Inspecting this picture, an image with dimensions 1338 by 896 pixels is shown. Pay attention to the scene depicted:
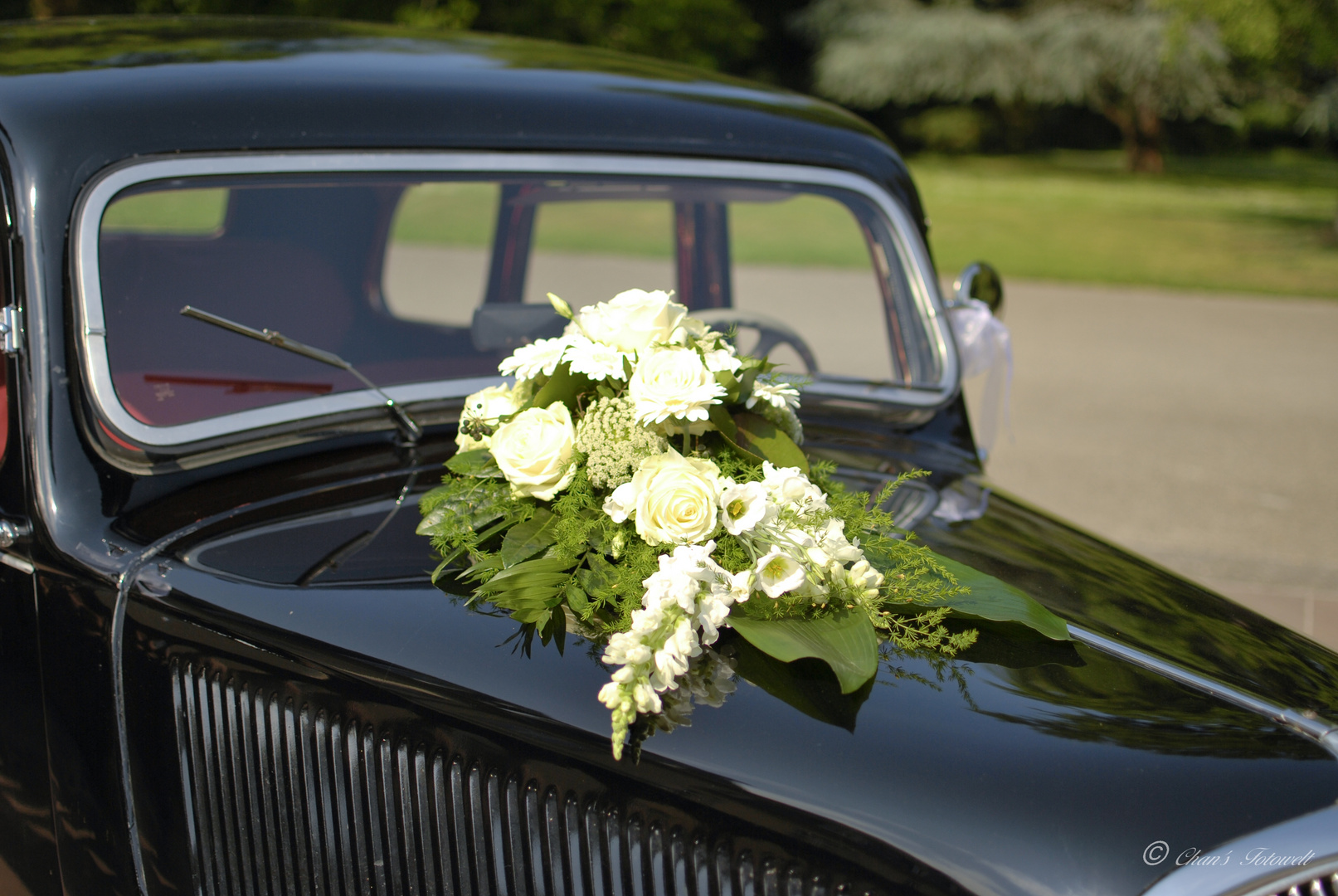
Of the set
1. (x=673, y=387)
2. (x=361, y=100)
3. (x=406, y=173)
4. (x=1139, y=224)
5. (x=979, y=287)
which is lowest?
(x=1139, y=224)

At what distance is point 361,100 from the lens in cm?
211

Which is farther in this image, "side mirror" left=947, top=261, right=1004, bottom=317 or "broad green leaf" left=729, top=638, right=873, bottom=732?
"side mirror" left=947, top=261, right=1004, bottom=317

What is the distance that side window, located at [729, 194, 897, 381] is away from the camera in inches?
105

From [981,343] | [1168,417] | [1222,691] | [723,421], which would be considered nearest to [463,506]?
[723,421]

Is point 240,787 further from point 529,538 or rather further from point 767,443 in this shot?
point 767,443

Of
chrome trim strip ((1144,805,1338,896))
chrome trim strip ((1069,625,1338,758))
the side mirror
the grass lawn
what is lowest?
the grass lawn

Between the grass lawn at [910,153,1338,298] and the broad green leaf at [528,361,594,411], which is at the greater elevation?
the broad green leaf at [528,361,594,411]

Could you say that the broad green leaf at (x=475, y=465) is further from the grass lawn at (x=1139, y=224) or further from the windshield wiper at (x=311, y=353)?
the grass lawn at (x=1139, y=224)

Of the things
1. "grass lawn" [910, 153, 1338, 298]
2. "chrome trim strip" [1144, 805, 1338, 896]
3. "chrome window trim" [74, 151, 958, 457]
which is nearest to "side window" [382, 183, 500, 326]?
"chrome window trim" [74, 151, 958, 457]

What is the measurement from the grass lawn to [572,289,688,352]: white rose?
7.02 metres

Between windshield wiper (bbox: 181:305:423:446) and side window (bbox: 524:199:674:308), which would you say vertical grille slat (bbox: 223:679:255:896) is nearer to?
windshield wiper (bbox: 181:305:423:446)

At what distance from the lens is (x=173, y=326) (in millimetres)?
2148

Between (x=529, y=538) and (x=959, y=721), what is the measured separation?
598mm

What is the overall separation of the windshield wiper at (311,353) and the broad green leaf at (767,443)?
627 mm
